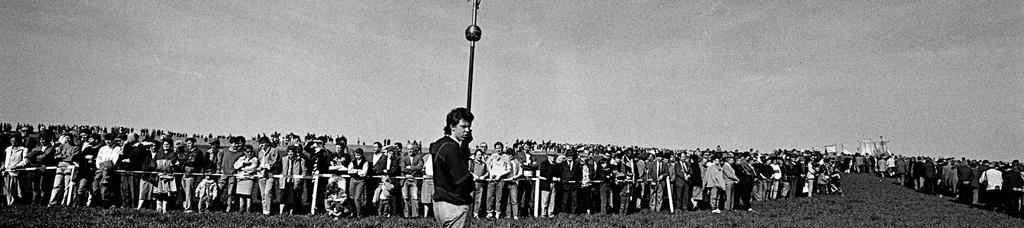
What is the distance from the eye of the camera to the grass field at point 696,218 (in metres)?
10.1

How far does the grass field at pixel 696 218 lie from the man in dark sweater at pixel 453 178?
5.91m

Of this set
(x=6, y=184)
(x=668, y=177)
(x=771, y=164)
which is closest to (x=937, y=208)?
(x=771, y=164)

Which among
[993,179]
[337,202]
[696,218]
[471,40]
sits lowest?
[696,218]

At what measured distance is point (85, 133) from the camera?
14.0 m

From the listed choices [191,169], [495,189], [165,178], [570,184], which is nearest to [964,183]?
[570,184]

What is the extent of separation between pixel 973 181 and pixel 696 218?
1332 cm

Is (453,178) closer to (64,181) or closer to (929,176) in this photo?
(64,181)

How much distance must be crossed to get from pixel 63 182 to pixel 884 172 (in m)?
40.7

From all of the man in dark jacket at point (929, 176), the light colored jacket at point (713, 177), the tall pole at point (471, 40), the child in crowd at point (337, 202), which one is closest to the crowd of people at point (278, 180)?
the child in crowd at point (337, 202)

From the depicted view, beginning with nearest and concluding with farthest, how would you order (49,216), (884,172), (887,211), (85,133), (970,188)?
1. (49,216)
2. (85,133)
3. (887,211)
4. (970,188)
5. (884,172)

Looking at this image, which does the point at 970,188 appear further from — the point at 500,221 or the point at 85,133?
the point at 85,133

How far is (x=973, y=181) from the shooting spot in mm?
21234

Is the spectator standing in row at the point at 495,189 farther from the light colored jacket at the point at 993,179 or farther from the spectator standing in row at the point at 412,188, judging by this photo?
the light colored jacket at the point at 993,179

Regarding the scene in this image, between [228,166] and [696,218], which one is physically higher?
[228,166]
